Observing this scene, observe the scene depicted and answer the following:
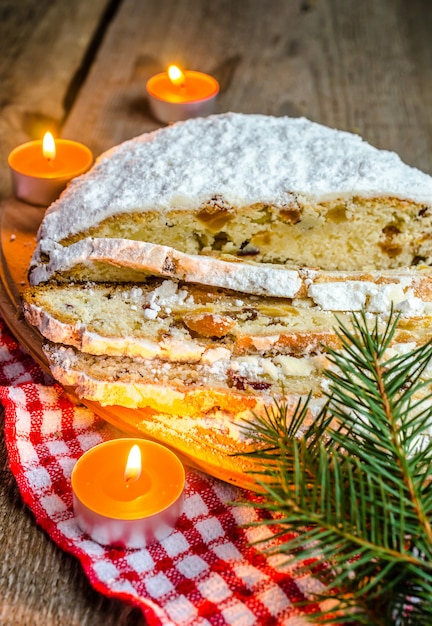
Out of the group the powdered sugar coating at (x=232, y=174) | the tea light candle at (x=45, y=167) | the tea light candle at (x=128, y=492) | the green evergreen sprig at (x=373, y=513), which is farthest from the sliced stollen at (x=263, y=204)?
the green evergreen sprig at (x=373, y=513)

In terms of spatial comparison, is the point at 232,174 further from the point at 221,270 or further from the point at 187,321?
the point at 187,321

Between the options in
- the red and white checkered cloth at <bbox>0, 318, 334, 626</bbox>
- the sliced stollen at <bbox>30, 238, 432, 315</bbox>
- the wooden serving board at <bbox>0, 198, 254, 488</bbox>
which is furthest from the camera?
the sliced stollen at <bbox>30, 238, 432, 315</bbox>

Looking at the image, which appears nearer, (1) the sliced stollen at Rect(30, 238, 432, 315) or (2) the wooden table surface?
(1) the sliced stollen at Rect(30, 238, 432, 315)

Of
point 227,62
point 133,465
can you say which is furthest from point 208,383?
point 227,62

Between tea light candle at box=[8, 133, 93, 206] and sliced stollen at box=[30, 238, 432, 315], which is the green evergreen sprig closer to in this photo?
sliced stollen at box=[30, 238, 432, 315]

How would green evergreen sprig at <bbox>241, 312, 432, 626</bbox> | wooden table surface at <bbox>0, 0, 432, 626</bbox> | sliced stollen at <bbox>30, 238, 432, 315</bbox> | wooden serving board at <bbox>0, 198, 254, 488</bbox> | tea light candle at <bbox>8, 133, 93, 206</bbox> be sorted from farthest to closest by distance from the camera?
wooden table surface at <bbox>0, 0, 432, 626</bbox>
tea light candle at <bbox>8, 133, 93, 206</bbox>
sliced stollen at <bbox>30, 238, 432, 315</bbox>
wooden serving board at <bbox>0, 198, 254, 488</bbox>
green evergreen sprig at <bbox>241, 312, 432, 626</bbox>

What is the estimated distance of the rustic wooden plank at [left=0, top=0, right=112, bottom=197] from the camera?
3344 millimetres

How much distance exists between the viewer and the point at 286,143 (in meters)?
2.37

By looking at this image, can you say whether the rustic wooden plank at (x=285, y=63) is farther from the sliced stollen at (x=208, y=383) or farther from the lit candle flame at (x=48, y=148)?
the sliced stollen at (x=208, y=383)

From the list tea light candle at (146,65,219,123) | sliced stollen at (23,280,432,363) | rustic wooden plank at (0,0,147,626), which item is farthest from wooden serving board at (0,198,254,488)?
tea light candle at (146,65,219,123)

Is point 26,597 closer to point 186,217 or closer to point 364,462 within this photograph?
point 364,462

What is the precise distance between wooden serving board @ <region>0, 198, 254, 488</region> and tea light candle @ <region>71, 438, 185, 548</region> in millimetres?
73

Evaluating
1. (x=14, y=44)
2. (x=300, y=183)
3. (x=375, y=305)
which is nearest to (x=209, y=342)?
(x=375, y=305)

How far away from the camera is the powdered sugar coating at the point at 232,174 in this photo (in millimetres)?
2176
